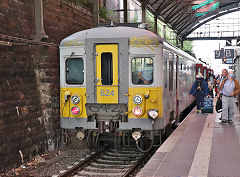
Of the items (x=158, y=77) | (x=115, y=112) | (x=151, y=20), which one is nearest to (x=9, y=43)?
(x=115, y=112)

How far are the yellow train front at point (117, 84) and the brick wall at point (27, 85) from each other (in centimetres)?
116

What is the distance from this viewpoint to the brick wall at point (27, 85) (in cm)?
851

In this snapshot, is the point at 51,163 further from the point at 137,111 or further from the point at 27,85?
the point at 137,111

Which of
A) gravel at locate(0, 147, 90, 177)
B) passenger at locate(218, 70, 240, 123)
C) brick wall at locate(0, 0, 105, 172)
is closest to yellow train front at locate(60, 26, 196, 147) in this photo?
gravel at locate(0, 147, 90, 177)

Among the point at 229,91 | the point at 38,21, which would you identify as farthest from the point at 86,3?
the point at 229,91

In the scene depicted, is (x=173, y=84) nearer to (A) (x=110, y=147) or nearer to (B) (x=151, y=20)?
(A) (x=110, y=147)

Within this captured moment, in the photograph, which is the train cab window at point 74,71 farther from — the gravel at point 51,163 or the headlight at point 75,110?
the gravel at point 51,163

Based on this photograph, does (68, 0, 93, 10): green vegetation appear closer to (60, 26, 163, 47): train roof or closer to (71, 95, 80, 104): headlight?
(60, 26, 163, 47): train roof

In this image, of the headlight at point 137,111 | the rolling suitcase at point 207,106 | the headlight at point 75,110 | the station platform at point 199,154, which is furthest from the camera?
the rolling suitcase at point 207,106

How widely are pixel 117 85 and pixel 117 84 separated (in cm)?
2

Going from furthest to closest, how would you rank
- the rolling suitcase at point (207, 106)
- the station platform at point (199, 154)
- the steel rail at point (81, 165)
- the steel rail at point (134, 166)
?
the rolling suitcase at point (207, 106), the steel rail at point (81, 165), the steel rail at point (134, 166), the station platform at point (199, 154)

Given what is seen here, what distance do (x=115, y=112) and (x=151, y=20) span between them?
20.6 m

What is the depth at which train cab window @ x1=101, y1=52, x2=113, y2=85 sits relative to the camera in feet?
28.6

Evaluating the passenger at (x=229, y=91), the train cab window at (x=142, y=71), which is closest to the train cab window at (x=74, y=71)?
the train cab window at (x=142, y=71)
